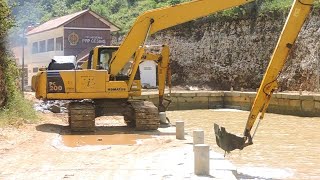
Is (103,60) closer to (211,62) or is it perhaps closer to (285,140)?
(285,140)

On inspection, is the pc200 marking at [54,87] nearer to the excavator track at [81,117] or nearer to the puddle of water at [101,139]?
the excavator track at [81,117]

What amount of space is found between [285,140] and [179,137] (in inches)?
182

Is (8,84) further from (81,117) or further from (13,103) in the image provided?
(81,117)

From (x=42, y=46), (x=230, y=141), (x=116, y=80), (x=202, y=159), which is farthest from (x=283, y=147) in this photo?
(x=42, y=46)

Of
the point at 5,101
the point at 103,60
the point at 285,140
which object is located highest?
the point at 103,60

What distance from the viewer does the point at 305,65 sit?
37.4 meters

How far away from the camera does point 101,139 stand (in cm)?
1551

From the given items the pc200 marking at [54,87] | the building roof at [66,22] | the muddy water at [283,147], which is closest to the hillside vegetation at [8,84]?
the pc200 marking at [54,87]

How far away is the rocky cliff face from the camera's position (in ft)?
127

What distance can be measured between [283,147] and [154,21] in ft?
19.9

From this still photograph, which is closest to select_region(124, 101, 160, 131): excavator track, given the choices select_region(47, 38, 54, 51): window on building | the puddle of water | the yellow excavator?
the puddle of water

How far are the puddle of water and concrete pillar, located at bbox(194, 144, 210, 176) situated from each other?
18.3 ft

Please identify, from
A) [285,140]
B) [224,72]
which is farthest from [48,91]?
[224,72]

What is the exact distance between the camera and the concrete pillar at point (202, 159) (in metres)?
8.98
